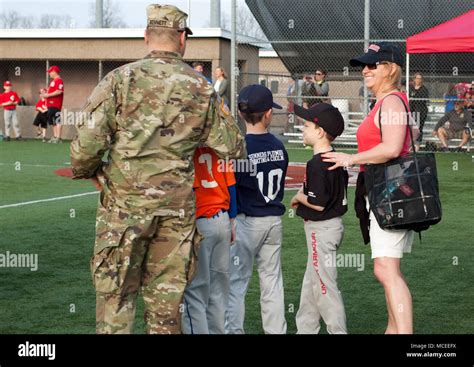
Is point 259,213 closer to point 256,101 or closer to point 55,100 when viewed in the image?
point 256,101

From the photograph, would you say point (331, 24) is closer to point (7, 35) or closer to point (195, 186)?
point (7, 35)

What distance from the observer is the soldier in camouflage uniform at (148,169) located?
4652 millimetres

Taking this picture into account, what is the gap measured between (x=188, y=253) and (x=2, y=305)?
114 inches

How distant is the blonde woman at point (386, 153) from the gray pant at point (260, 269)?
65 cm

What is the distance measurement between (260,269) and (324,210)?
0.61 meters

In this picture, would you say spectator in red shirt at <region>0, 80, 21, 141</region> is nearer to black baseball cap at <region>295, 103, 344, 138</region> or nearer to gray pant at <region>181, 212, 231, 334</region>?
black baseball cap at <region>295, 103, 344, 138</region>

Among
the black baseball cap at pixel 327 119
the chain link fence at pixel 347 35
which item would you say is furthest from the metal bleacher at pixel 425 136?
the black baseball cap at pixel 327 119

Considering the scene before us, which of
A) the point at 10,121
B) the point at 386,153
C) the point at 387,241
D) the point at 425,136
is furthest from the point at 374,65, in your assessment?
the point at 10,121

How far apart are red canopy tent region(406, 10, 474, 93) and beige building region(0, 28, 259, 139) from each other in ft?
34.2

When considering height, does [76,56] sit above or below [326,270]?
above

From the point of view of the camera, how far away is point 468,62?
84.1ft

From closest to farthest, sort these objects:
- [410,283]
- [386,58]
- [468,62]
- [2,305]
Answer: [386,58] → [2,305] → [410,283] → [468,62]

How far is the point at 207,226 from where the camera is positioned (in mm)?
5246
